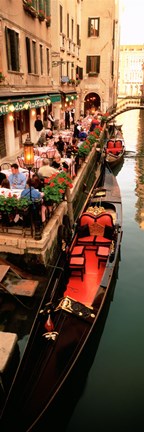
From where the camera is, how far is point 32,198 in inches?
256

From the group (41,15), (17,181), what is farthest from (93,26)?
(17,181)

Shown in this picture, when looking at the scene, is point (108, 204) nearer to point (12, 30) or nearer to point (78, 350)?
point (78, 350)

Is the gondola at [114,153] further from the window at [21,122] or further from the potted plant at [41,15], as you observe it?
the potted plant at [41,15]

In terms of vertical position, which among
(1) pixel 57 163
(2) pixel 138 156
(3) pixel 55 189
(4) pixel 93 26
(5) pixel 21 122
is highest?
(4) pixel 93 26

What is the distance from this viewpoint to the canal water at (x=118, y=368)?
463cm

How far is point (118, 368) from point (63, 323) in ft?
5.00

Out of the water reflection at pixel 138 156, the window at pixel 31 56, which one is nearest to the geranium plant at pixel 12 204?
the water reflection at pixel 138 156

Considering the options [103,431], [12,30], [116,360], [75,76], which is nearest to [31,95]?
[12,30]

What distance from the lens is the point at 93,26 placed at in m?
32.2

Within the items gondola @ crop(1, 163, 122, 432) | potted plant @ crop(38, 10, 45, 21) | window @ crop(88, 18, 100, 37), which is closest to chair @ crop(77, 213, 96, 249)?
gondola @ crop(1, 163, 122, 432)

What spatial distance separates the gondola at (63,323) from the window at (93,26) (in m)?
30.7

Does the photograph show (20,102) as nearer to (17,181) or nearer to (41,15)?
(17,181)

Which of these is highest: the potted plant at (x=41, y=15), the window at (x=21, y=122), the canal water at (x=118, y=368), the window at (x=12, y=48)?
the potted plant at (x=41, y=15)

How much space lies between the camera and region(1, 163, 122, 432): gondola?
3.78 m
